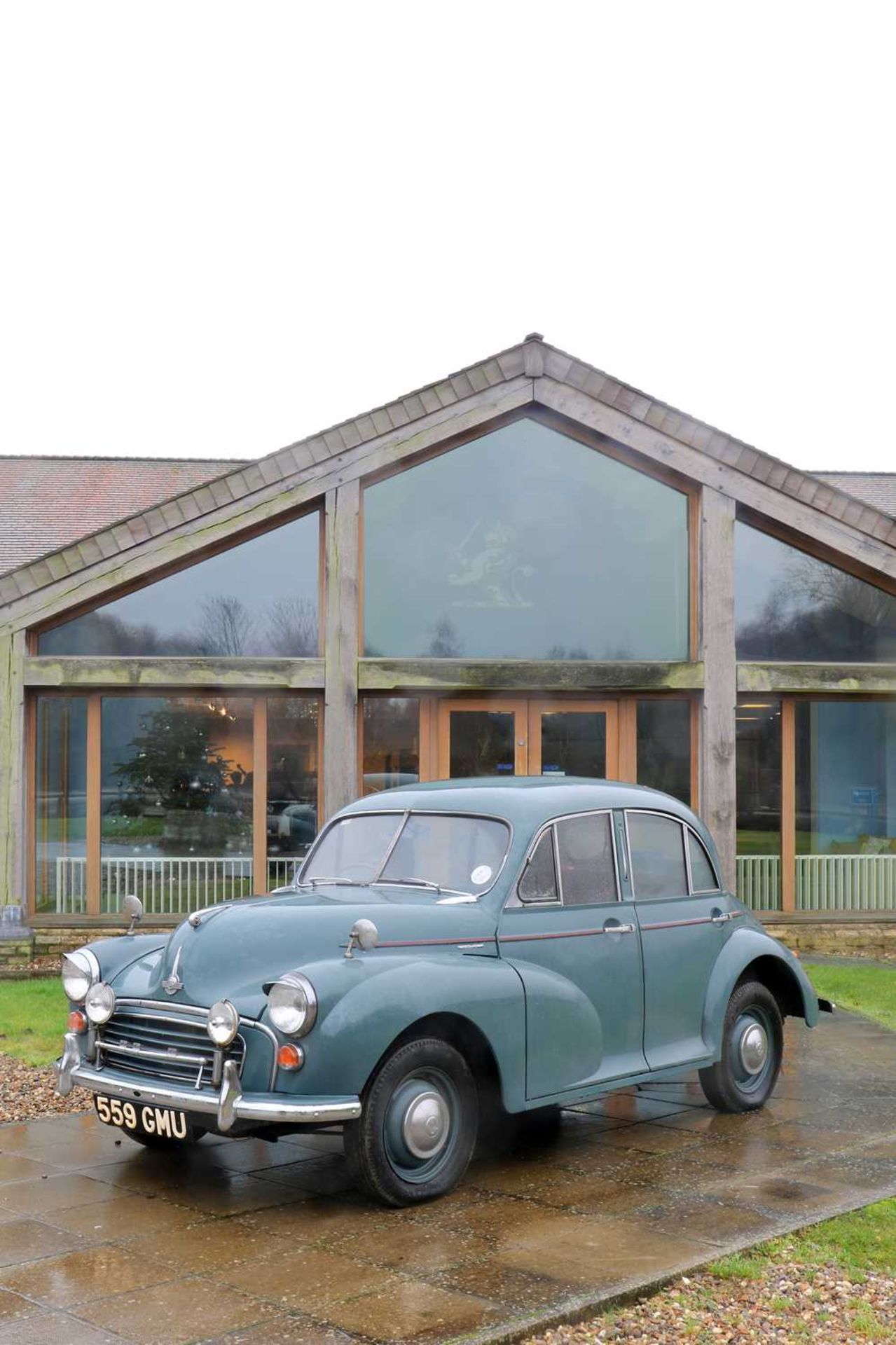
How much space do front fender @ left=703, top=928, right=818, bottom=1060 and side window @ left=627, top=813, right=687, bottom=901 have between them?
44 centimetres

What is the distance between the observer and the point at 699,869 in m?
8.10

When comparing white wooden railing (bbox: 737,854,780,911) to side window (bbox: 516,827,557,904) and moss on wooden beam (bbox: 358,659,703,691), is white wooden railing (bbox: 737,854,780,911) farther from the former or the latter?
side window (bbox: 516,827,557,904)

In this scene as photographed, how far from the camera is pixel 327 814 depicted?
13.8 meters

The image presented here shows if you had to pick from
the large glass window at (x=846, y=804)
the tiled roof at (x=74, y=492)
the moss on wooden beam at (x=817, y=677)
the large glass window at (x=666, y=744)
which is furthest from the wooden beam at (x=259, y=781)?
the large glass window at (x=846, y=804)

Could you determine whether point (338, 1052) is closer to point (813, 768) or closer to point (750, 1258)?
point (750, 1258)

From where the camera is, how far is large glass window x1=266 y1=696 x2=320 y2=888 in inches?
560

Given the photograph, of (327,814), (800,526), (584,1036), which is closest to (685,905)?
(584,1036)

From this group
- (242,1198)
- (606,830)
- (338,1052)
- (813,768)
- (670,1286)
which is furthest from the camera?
(813,768)

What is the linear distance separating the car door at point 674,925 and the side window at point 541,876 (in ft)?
2.00

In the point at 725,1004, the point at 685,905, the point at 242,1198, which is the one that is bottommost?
the point at 242,1198

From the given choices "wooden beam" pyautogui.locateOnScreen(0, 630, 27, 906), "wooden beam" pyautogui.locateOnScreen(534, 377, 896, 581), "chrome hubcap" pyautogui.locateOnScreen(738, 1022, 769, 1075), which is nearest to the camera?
"chrome hubcap" pyautogui.locateOnScreen(738, 1022, 769, 1075)

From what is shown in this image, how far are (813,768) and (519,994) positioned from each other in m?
9.30

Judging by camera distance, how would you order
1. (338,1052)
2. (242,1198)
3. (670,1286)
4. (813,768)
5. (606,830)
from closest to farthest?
(670,1286)
(338,1052)
(242,1198)
(606,830)
(813,768)

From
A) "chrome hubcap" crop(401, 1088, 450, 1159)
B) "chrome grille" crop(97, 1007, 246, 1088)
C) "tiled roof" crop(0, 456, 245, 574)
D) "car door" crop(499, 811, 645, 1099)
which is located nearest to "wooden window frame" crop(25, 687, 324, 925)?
"tiled roof" crop(0, 456, 245, 574)
